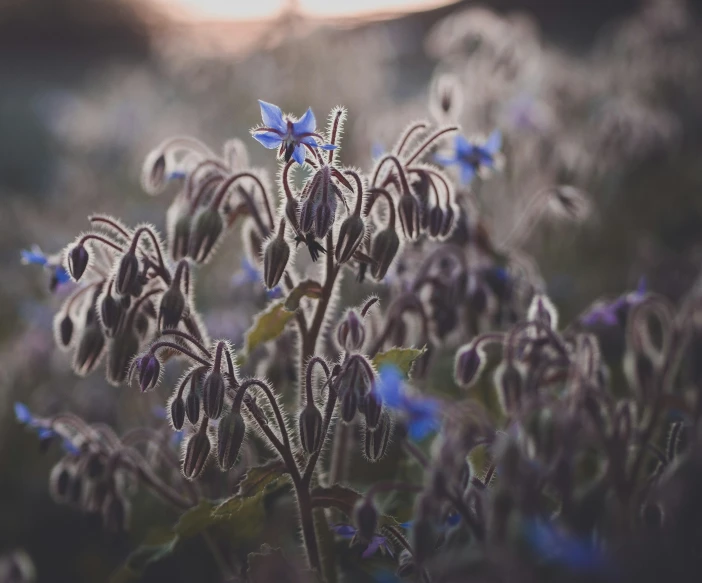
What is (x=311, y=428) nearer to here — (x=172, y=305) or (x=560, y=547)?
(x=172, y=305)

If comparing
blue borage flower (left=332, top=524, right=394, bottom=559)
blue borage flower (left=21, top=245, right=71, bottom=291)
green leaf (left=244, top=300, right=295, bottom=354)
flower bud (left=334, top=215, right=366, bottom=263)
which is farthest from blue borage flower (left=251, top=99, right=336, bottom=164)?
blue borage flower (left=332, top=524, right=394, bottom=559)

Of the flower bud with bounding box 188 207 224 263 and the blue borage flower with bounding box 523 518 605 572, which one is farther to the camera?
the flower bud with bounding box 188 207 224 263

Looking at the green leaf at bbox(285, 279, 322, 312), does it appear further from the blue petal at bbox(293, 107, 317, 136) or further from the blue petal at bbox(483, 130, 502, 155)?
the blue petal at bbox(483, 130, 502, 155)

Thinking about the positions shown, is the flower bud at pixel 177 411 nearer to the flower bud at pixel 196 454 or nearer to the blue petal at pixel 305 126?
the flower bud at pixel 196 454

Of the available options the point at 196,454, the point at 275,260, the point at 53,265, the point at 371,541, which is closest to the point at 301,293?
the point at 275,260

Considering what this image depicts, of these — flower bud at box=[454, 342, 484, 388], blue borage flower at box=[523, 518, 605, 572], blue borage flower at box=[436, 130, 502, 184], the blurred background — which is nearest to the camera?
blue borage flower at box=[523, 518, 605, 572]

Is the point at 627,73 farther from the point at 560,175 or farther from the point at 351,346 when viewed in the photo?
the point at 351,346

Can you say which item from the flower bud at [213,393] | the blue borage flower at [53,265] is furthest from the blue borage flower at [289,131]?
the blue borage flower at [53,265]
